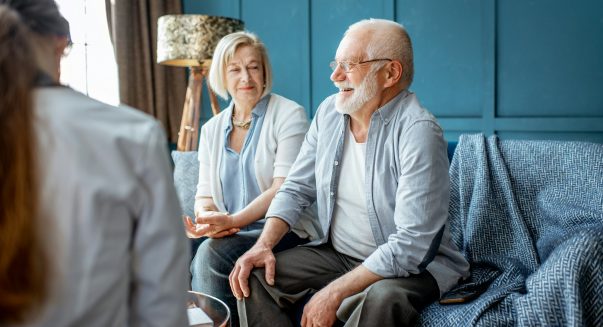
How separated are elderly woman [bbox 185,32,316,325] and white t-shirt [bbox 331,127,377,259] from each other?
27cm

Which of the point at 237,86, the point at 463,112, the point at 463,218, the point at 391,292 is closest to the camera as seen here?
the point at 391,292

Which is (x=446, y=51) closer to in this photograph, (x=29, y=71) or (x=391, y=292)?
(x=391, y=292)

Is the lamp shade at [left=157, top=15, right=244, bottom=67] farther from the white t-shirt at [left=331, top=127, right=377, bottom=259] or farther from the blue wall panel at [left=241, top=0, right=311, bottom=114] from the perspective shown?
the white t-shirt at [left=331, top=127, right=377, bottom=259]

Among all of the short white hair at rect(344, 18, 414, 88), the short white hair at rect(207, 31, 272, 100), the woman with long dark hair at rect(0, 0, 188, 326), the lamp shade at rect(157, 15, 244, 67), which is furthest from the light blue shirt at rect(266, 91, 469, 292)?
the lamp shade at rect(157, 15, 244, 67)

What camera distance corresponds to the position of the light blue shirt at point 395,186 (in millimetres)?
1648

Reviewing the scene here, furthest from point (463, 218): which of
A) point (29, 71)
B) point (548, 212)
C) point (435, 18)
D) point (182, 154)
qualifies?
point (435, 18)

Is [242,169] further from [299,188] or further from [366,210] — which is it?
[366,210]

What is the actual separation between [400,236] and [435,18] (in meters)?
2.31

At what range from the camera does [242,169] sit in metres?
2.32

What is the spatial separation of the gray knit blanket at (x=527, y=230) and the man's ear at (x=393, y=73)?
1.39 ft

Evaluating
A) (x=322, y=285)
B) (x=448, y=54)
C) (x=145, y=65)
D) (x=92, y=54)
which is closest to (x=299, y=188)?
(x=322, y=285)

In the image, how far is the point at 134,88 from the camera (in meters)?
4.11

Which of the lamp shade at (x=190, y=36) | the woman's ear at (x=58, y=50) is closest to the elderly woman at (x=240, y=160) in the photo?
the lamp shade at (x=190, y=36)

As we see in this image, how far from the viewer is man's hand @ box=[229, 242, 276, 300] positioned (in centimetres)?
179
